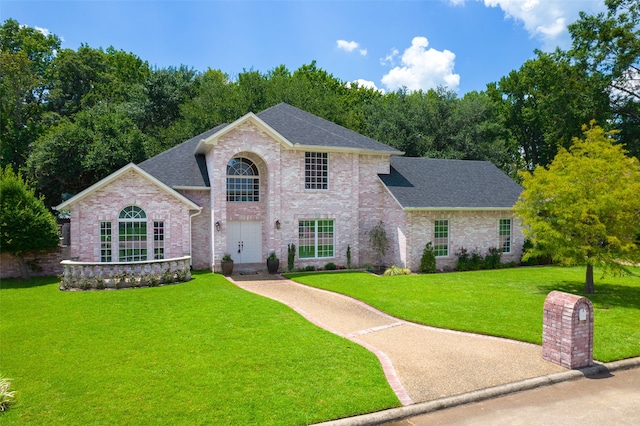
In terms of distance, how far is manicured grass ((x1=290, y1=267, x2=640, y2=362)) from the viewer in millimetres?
11703

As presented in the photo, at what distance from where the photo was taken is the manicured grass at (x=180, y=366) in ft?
23.0

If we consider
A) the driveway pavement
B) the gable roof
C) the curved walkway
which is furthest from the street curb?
the gable roof

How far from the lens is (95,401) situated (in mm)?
7270

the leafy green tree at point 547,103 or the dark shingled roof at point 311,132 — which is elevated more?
the leafy green tree at point 547,103

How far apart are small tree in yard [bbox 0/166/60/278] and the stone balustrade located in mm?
2383

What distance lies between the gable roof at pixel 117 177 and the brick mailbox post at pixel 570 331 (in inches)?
641

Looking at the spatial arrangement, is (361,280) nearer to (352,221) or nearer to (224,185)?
(352,221)

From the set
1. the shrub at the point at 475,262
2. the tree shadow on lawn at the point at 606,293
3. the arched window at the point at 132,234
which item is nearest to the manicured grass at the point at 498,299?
the tree shadow on lawn at the point at 606,293

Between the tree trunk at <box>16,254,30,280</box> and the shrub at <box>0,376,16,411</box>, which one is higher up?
the tree trunk at <box>16,254,30,280</box>

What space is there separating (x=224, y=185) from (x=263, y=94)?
2257 centimetres

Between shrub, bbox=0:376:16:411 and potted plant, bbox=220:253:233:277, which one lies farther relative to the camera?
potted plant, bbox=220:253:233:277

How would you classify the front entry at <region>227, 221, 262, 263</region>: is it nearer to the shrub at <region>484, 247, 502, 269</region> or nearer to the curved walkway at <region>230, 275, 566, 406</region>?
the curved walkway at <region>230, 275, 566, 406</region>

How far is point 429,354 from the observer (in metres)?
9.96

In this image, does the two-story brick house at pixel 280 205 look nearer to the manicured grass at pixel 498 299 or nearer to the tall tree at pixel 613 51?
the manicured grass at pixel 498 299
